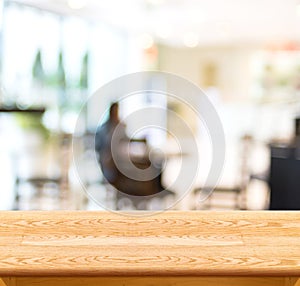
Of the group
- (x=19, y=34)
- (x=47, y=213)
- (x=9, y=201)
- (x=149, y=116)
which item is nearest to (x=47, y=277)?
(x=47, y=213)

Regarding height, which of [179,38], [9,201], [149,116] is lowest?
[9,201]

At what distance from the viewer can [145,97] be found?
7070mm

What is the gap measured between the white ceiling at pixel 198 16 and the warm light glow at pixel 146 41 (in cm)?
20

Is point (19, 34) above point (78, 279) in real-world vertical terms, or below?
above

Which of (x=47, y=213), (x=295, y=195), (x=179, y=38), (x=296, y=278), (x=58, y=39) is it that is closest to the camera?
(x=296, y=278)

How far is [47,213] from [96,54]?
29.8ft

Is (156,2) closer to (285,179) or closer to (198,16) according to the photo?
(198,16)

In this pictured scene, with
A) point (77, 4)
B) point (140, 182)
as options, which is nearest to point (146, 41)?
point (77, 4)

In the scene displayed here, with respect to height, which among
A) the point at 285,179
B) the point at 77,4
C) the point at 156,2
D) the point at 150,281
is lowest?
the point at 150,281

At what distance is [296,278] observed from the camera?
144 centimetres

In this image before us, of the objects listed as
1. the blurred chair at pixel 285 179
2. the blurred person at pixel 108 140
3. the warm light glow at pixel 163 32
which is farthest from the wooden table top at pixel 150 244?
the warm light glow at pixel 163 32

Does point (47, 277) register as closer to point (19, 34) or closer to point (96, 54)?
point (19, 34)

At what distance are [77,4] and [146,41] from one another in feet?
15.8

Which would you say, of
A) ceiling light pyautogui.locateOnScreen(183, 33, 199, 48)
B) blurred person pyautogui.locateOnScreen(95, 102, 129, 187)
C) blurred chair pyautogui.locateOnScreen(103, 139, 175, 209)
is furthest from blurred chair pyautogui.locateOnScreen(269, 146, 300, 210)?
ceiling light pyautogui.locateOnScreen(183, 33, 199, 48)
